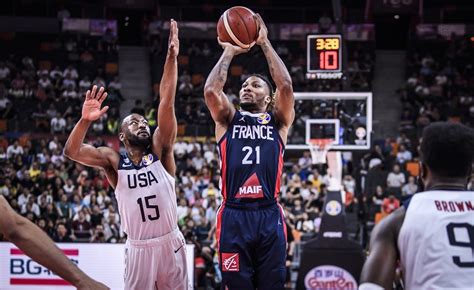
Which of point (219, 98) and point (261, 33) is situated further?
point (261, 33)

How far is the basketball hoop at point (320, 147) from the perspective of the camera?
13.8 m

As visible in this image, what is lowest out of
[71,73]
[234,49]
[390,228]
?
[390,228]

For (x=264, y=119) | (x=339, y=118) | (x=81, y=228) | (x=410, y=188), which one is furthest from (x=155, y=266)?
(x=410, y=188)

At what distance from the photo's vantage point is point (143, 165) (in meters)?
6.39

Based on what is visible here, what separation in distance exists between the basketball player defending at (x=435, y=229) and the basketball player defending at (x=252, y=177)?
241 centimetres

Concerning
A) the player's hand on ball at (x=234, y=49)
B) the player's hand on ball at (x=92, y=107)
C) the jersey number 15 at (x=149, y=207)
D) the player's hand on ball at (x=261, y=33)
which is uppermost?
the player's hand on ball at (x=261, y=33)

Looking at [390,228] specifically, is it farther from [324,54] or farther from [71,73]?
[71,73]

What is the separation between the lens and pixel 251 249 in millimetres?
5789

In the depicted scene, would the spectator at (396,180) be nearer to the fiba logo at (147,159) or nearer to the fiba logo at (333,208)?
the fiba logo at (333,208)

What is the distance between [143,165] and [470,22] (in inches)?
894

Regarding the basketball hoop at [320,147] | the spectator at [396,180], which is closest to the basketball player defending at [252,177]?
the basketball hoop at [320,147]

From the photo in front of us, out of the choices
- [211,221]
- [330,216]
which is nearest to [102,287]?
[330,216]

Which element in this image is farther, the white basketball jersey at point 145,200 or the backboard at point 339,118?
the backboard at point 339,118

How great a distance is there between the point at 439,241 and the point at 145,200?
3377 mm
